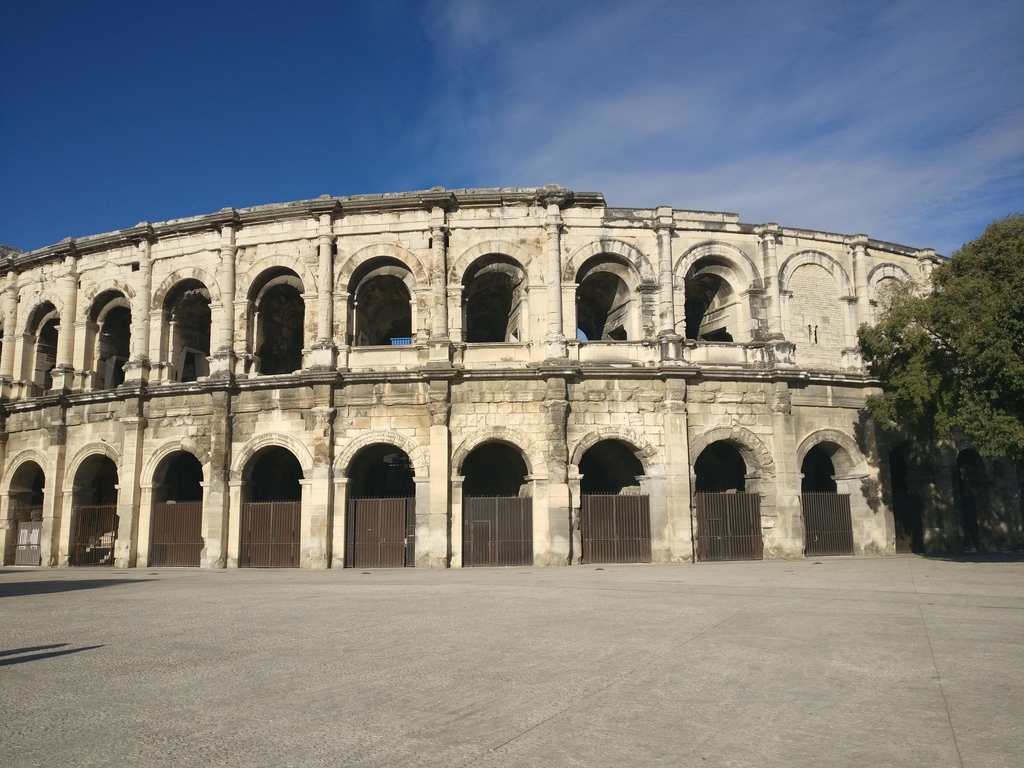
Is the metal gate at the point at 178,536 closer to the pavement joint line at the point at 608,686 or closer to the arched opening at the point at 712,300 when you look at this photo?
the arched opening at the point at 712,300

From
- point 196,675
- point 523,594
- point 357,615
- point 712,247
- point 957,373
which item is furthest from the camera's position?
point 712,247

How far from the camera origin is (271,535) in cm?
1869

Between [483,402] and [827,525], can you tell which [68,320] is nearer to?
[483,402]

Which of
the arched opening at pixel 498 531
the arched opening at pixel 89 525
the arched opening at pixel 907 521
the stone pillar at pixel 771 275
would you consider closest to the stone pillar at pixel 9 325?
the arched opening at pixel 89 525

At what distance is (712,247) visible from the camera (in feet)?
65.4

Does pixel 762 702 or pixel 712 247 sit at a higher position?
pixel 712 247

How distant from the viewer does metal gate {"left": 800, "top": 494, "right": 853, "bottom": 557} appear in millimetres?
19219

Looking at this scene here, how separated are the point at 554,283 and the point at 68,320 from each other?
1476 centimetres

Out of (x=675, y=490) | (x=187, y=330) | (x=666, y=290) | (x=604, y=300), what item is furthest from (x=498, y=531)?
(x=187, y=330)

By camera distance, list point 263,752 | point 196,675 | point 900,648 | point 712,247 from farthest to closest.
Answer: point 712,247
point 900,648
point 196,675
point 263,752

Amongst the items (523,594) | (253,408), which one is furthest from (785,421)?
(253,408)

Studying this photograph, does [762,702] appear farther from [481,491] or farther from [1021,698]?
[481,491]

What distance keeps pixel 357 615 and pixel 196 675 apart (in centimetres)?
342

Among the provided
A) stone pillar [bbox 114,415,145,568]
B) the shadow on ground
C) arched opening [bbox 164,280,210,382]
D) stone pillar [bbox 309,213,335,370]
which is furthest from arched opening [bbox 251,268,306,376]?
the shadow on ground
